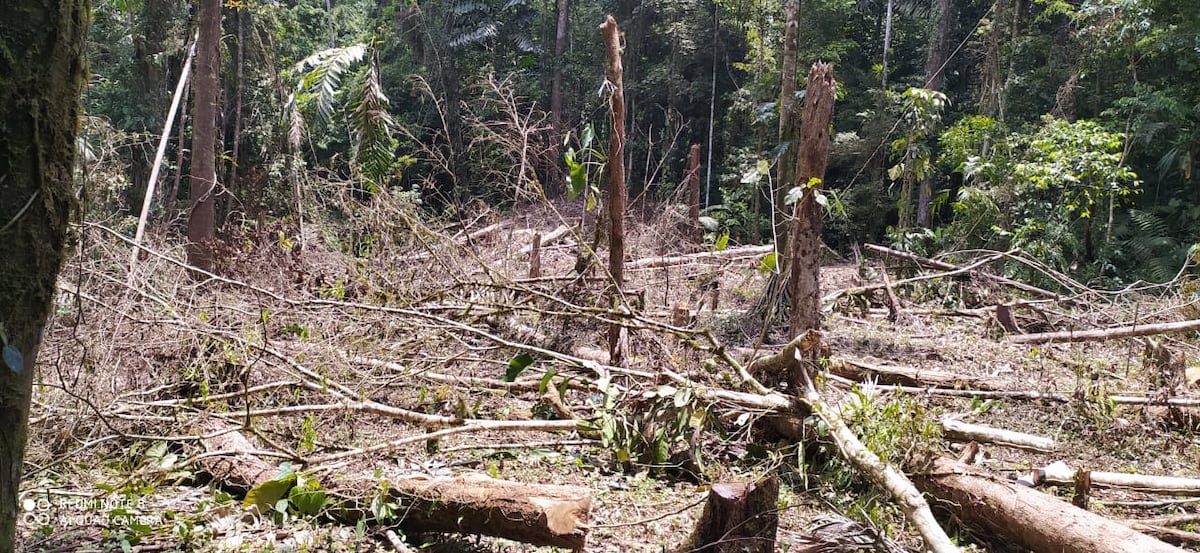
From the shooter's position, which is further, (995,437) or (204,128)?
(204,128)

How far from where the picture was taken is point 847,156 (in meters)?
18.1

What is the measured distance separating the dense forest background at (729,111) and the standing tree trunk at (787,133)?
15 cm

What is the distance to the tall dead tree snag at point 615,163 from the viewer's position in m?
5.98

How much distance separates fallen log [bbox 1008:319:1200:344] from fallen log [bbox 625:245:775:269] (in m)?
2.88

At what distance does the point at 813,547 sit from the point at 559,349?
3901 millimetres

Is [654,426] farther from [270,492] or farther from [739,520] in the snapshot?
[270,492]

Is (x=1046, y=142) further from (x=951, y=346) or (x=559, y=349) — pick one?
(x=559, y=349)

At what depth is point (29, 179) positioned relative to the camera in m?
1.92

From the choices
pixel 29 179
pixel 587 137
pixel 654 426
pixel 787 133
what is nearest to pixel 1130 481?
pixel 654 426

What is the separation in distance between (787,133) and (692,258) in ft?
9.25

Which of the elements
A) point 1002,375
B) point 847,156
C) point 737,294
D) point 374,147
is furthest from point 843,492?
point 847,156

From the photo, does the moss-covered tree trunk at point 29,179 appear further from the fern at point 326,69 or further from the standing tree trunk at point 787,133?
the fern at point 326,69

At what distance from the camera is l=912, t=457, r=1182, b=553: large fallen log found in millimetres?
2941

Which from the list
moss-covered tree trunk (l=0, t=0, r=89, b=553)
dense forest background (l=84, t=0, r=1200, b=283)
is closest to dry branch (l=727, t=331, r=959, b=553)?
dense forest background (l=84, t=0, r=1200, b=283)
